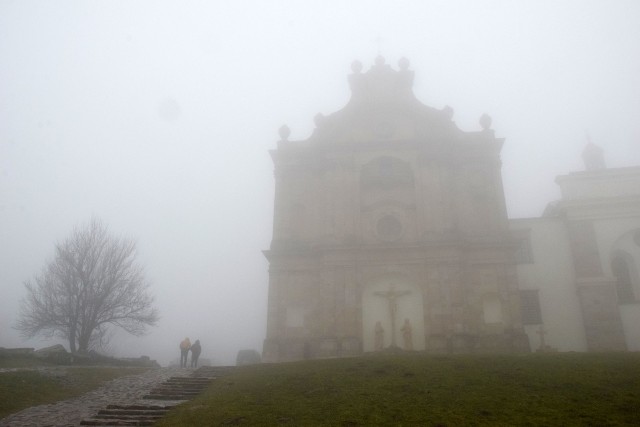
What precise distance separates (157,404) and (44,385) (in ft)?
19.9

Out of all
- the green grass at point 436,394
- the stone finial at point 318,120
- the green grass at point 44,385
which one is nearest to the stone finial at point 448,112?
the stone finial at point 318,120

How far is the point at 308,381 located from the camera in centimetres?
1562

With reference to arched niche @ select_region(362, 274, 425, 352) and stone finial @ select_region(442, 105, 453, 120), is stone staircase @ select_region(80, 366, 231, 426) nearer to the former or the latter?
arched niche @ select_region(362, 274, 425, 352)

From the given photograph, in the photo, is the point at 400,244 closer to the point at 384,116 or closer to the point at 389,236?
the point at 389,236

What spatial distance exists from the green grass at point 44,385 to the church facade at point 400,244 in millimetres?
9397

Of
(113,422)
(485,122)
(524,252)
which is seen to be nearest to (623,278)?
(524,252)

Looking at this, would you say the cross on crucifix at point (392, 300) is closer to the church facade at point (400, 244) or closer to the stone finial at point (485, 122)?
the church facade at point (400, 244)

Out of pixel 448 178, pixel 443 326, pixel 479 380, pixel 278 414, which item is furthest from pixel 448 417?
pixel 448 178

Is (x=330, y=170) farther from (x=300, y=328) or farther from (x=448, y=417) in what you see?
(x=448, y=417)

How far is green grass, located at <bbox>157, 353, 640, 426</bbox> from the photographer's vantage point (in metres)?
11.4

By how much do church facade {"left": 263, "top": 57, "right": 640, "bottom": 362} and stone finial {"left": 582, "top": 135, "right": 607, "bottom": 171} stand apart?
8691mm

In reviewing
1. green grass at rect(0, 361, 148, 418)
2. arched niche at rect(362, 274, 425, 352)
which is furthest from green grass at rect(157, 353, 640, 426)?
arched niche at rect(362, 274, 425, 352)

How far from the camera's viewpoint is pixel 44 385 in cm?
1850

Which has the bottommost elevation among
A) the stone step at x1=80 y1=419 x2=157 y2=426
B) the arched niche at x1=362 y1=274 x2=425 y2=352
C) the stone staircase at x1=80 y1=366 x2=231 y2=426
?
the stone step at x1=80 y1=419 x2=157 y2=426
